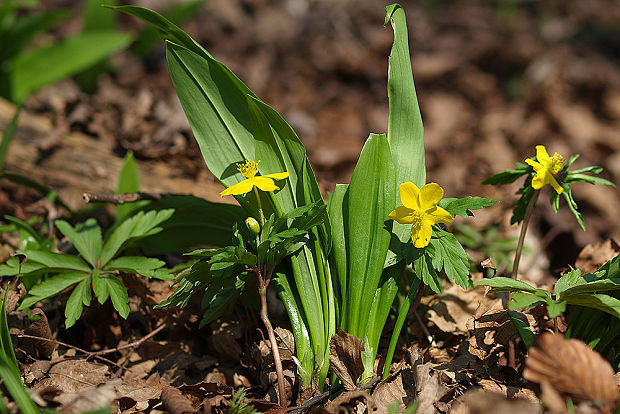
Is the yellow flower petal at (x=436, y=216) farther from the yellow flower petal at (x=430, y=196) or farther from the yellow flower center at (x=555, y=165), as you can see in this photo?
the yellow flower center at (x=555, y=165)

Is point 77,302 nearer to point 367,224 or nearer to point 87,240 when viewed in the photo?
point 87,240

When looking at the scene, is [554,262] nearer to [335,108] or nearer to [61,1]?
[335,108]

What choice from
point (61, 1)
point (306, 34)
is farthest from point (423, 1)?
point (61, 1)

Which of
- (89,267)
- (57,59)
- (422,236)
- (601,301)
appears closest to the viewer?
(601,301)

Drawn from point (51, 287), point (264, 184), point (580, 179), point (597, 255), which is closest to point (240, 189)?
point (264, 184)

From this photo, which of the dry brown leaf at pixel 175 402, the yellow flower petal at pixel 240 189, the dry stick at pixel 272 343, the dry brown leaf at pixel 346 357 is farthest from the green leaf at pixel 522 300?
the dry brown leaf at pixel 175 402

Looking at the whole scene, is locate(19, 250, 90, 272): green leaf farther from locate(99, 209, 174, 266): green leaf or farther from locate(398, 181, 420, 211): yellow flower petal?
locate(398, 181, 420, 211): yellow flower petal
